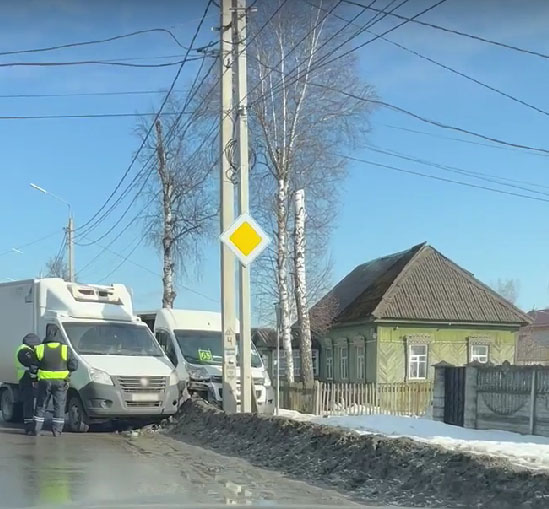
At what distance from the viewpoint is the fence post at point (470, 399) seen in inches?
713

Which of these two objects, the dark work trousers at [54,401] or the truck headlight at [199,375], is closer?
the dark work trousers at [54,401]

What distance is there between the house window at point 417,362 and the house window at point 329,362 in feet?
18.6

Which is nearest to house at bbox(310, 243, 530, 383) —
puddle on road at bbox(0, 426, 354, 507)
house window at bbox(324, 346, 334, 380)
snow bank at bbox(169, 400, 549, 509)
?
house window at bbox(324, 346, 334, 380)

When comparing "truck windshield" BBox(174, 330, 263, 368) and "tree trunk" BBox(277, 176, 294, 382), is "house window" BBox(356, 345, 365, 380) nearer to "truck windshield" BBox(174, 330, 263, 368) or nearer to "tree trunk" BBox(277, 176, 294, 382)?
"tree trunk" BBox(277, 176, 294, 382)

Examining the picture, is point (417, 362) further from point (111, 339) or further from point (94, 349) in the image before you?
point (94, 349)

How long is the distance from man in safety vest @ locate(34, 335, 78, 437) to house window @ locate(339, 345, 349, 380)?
83.0 ft

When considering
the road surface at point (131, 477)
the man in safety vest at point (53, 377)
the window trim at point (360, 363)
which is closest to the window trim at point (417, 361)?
the window trim at point (360, 363)

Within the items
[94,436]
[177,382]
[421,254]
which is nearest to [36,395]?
[94,436]

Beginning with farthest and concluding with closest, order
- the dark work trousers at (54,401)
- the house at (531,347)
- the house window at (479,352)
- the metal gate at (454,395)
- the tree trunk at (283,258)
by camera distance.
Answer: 1. the house at (531,347)
2. the house window at (479,352)
3. the tree trunk at (283,258)
4. the metal gate at (454,395)
5. the dark work trousers at (54,401)

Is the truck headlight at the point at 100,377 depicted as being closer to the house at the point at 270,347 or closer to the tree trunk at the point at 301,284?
the tree trunk at the point at 301,284

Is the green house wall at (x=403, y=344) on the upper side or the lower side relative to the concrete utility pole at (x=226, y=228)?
lower

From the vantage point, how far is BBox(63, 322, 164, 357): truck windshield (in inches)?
605

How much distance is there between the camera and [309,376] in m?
30.2

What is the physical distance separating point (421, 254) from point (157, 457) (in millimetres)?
28735
